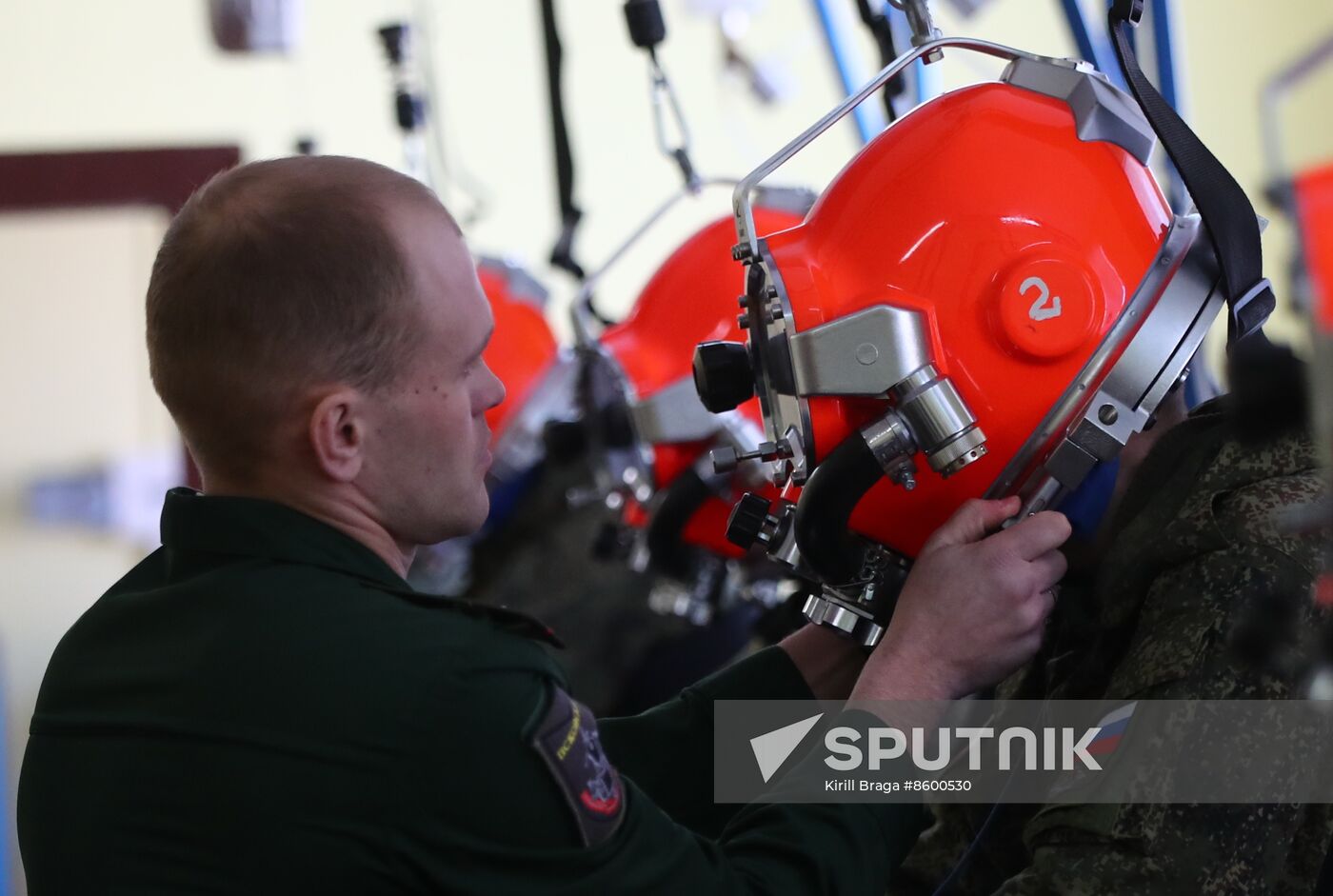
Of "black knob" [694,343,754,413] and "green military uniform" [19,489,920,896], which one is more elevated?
"black knob" [694,343,754,413]

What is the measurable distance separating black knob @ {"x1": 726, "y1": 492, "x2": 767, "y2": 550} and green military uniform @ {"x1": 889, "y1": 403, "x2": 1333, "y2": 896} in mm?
237

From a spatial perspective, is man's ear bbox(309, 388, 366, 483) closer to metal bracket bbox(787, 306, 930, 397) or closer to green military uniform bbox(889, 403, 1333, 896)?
metal bracket bbox(787, 306, 930, 397)

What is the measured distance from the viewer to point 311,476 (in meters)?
1.07

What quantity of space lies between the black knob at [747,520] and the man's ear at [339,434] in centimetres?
29

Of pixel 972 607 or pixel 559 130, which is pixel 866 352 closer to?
pixel 972 607

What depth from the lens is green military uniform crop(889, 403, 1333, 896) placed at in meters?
0.98

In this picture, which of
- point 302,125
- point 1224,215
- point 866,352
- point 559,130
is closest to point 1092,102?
point 1224,215

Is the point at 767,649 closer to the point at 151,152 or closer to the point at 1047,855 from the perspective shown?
the point at 1047,855

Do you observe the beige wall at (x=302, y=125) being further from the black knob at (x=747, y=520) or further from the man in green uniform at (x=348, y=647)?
the man in green uniform at (x=348, y=647)

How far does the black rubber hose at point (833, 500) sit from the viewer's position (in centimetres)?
107

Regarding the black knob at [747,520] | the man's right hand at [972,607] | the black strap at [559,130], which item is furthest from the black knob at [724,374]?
the black strap at [559,130]

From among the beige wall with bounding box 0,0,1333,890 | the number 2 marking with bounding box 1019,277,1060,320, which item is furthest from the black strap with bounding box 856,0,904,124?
the beige wall with bounding box 0,0,1333,890

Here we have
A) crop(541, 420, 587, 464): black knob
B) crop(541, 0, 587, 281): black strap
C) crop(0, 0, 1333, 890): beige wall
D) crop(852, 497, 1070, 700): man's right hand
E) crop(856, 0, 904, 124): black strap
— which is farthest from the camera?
crop(0, 0, 1333, 890): beige wall

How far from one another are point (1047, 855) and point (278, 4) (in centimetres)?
214
